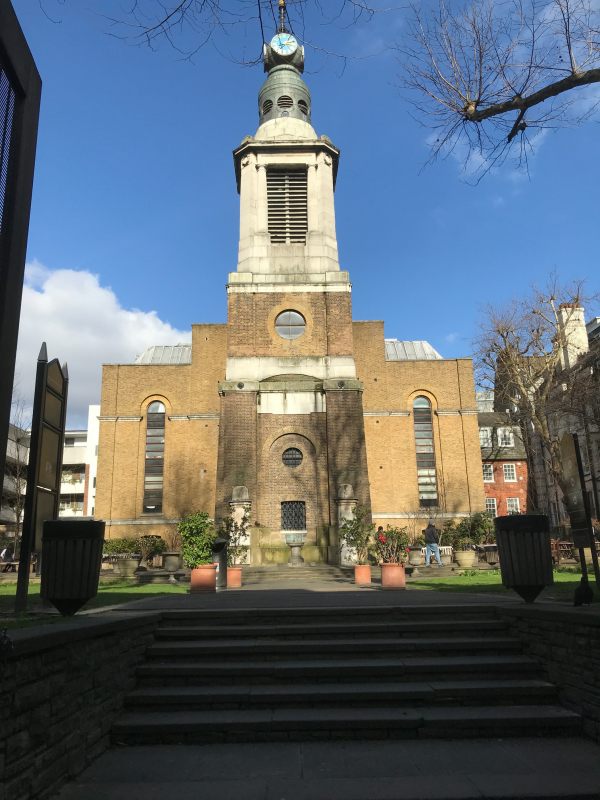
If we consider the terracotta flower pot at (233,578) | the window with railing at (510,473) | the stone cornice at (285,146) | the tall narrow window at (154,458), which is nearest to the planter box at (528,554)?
the terracotta flower pot at (233,578)

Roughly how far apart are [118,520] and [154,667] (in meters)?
25.5

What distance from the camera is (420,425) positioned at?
32156 millimetres

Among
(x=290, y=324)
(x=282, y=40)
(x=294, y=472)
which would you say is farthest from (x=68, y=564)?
(x=290, y=324)

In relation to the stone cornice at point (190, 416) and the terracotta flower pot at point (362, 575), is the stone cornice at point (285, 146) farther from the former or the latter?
the terracotta flower pot at point (362, 575)

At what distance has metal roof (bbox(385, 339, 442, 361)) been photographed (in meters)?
36.9

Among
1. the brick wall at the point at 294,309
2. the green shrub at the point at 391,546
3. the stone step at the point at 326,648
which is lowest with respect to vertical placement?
the stone step at the point at 326,648

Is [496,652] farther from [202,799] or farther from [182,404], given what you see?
[182,404]

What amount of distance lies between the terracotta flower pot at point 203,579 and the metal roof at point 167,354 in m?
24.9

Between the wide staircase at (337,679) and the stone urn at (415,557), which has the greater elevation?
the stone urn at (415,557)

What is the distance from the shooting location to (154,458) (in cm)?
3136

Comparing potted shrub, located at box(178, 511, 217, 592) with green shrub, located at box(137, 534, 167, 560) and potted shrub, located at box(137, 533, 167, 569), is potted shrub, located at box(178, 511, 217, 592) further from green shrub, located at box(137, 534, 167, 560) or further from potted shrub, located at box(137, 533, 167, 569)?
green shrub, located at box(137, 534, 167, 560)

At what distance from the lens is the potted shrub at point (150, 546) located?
26.3 metres

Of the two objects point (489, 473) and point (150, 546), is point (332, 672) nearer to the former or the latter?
point (150, 546)

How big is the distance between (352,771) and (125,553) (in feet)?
77.9
